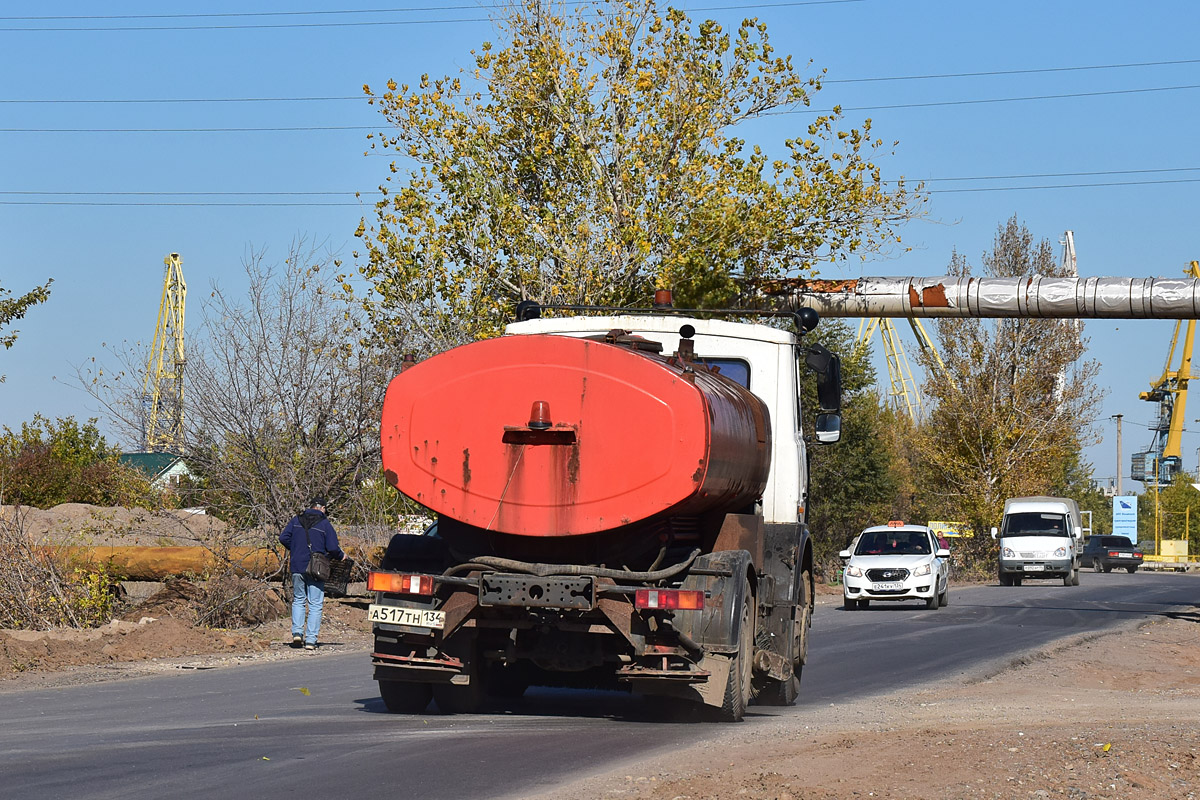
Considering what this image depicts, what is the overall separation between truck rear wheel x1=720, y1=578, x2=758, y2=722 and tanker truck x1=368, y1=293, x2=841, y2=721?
0.02 m

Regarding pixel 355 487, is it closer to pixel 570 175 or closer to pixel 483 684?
pixel 570 175

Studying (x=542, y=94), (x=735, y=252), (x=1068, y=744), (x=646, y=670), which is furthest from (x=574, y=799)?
(x=542, y=94)

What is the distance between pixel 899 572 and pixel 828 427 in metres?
18.1

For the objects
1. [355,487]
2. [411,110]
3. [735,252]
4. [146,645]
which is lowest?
[146,645]

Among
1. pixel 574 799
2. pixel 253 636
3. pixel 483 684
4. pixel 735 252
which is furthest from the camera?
pixel 735 252

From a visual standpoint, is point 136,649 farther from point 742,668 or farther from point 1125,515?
point 1125,515

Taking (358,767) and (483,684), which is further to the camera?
(483,684)

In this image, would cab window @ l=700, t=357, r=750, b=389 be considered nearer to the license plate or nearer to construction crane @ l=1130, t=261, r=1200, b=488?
the license plate

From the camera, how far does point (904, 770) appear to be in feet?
27.6

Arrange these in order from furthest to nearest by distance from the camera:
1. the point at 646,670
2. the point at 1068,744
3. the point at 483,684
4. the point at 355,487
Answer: the point at 355,487
the point at 483,684
the point at 646,670
the point at 1068,744

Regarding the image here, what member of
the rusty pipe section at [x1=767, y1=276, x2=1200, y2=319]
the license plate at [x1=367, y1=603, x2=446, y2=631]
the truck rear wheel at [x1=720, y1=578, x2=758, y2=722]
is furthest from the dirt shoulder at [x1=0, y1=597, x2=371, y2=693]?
the rusty pipe section at [x1=767, y1=276, x2=1200, y2=319]

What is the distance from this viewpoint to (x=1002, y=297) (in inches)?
985

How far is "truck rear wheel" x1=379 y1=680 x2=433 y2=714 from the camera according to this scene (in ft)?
36.9

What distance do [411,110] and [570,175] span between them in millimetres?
3046
